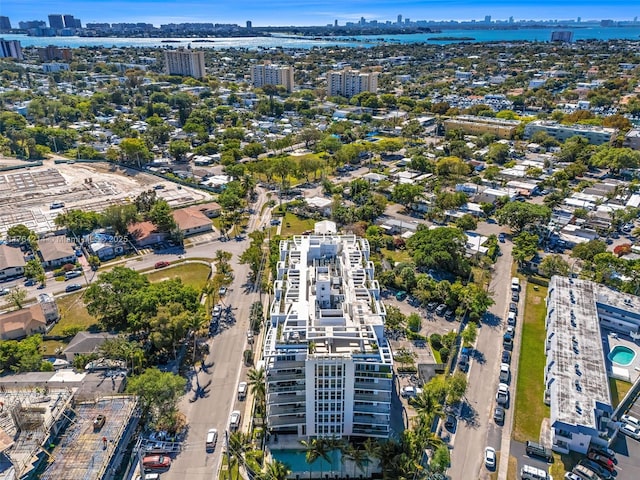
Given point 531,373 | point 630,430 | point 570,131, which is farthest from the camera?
point 570,131

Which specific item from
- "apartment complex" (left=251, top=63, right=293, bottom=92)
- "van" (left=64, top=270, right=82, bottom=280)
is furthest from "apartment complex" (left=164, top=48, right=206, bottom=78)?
"van" (left=64, top=270, right=82, bottom=280)

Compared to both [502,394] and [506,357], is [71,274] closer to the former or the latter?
[502,394]

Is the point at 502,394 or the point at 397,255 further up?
the point at 397,255

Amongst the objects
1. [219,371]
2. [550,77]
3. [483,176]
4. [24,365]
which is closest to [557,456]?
[219,371]

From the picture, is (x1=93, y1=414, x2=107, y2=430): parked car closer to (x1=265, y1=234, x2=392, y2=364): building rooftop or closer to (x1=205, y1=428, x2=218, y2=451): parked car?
(x1=205, y1=428, x2=218, y2=451): parked car

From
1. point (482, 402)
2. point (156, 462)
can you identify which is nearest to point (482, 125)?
point (482, 402)

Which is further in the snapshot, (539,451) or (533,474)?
(539,451)

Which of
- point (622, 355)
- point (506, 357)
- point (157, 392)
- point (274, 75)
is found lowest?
point (622, 355)
